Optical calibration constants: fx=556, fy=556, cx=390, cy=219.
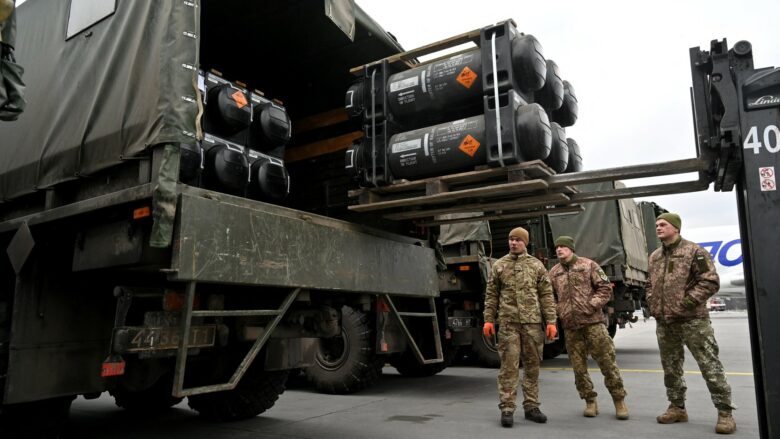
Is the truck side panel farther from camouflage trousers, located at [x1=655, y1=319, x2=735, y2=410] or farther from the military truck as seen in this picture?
camouflage trousers, located at [x1=655, y1=319, x2=735, y2=410]

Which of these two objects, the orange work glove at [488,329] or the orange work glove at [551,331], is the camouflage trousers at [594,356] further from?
the orange work glove at [488,329]

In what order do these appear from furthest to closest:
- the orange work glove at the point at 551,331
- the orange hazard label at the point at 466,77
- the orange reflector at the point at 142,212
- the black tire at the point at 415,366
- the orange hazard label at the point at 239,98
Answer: the black tire at the point at 415,366 < the orange work glove at the point at 551,331 < the orange hazard label at the point at 239,98 < the orange hazard label at the point at 466,77 < the orange reflector at the point at 142,212

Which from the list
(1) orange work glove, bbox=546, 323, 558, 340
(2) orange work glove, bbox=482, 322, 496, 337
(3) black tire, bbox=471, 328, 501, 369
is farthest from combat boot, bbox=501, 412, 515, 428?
(3) black tire, bbox=471, 328, 501, 369

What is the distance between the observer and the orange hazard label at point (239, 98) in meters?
4.28

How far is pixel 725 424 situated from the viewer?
14.9 feet

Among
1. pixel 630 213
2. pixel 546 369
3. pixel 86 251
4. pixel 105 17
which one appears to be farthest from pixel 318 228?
pixel 630 213

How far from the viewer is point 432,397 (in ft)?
21.4

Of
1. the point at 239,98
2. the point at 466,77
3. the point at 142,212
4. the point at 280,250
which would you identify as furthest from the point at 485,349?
the point at 142,212

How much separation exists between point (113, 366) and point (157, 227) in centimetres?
92

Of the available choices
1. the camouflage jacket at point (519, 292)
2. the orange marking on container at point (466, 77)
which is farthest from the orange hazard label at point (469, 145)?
the camouflage jacket at point (519, 292)

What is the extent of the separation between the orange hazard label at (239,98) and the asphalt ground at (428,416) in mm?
2665

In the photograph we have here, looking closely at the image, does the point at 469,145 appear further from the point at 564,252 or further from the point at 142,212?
the point at 564,252

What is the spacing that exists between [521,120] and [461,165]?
0.55 meters

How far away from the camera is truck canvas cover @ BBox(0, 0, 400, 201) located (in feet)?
10.6
